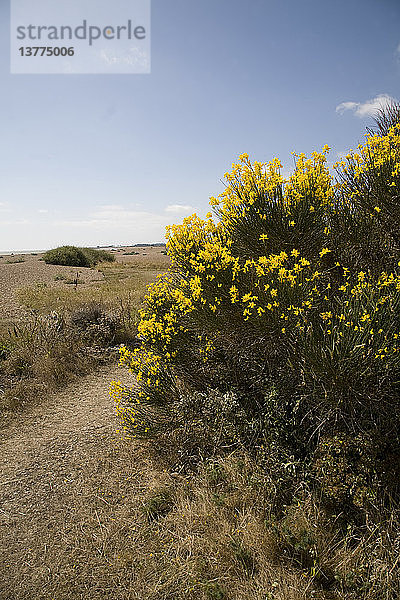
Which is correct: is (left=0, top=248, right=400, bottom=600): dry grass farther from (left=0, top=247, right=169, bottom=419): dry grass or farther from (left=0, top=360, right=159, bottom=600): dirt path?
(left=0, top=247, right=169, bottom=419): dry grass

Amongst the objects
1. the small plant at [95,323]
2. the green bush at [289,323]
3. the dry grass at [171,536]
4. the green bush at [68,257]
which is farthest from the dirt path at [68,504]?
the green bush at [68,257]

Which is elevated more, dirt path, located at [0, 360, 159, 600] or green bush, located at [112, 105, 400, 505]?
green bush, located at [112, 105, 400, 505]

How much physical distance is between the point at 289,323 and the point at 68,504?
2879 mm

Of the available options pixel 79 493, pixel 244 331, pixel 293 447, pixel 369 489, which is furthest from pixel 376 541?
pixel 79 493

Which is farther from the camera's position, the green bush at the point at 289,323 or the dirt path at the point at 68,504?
the dirt path at the point at 68,504

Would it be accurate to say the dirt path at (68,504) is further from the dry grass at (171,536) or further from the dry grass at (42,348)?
the dry grass at (42,348)

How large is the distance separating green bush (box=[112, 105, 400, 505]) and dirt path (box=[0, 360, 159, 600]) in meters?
0.62

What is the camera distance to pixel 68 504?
13.1 ft

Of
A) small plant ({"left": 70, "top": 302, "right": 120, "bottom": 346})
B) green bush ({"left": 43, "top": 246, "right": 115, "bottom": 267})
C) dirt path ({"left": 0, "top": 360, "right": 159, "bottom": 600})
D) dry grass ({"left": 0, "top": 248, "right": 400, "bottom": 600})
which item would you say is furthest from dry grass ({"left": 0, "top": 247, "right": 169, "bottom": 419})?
green bush ({"left": 43, "top": 246, "right": 115, "bottom": 267})

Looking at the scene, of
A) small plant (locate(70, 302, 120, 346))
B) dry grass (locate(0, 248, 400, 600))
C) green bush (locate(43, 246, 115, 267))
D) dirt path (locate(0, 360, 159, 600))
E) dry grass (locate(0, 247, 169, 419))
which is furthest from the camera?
green bush (locate(43, 246, 115, 267))

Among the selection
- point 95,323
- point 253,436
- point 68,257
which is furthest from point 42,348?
point 68,257

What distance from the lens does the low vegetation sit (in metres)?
2.88

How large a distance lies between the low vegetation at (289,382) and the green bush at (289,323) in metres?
0.01

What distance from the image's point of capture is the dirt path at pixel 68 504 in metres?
3.14
